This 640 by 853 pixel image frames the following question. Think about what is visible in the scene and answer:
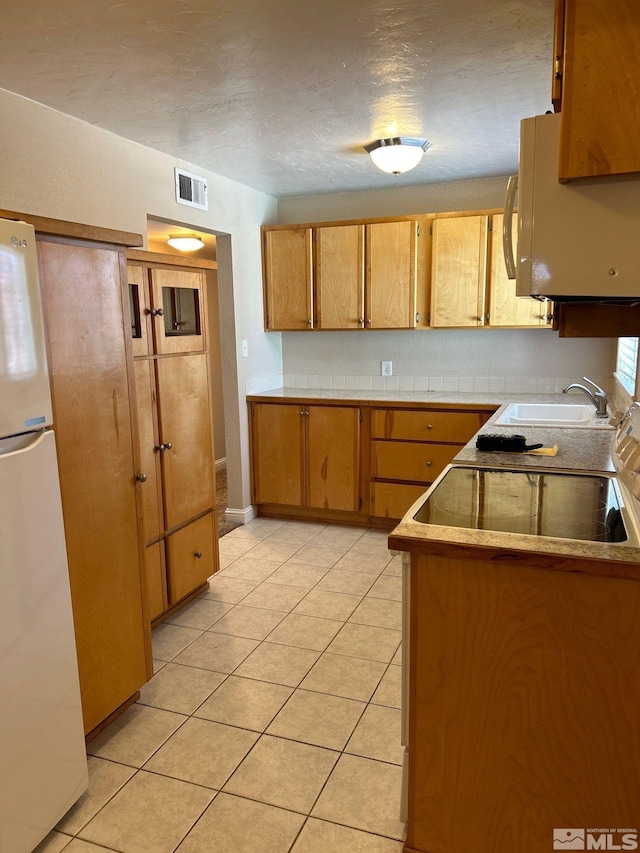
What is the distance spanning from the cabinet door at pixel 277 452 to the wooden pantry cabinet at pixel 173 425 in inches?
45.6

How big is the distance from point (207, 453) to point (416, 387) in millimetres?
1983

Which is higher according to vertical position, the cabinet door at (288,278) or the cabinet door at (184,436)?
the cabinet door at (288,278)

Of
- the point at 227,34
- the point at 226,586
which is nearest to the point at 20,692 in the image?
the point at 226,586

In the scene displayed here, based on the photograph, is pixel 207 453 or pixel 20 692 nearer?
pixel 20 692

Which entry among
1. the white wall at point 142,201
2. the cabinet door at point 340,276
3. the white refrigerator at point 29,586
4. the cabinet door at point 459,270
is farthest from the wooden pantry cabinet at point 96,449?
the cabinet door at point 459,270

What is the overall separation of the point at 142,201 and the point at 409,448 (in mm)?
2229

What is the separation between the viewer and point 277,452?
4.39 metres

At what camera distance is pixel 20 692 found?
1565 mm

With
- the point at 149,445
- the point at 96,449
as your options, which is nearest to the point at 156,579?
the point at 149,445

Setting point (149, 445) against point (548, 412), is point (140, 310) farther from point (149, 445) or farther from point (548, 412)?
point (548, 412)

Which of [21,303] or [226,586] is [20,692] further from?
[226,586]

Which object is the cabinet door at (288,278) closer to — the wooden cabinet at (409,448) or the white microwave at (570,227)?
the wooden cabinet at (409,448)

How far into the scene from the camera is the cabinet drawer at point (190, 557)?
9.73ft

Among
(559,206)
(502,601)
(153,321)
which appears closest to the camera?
(559,206)
